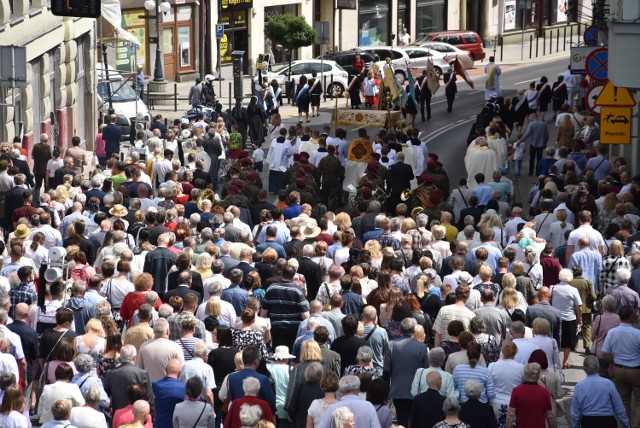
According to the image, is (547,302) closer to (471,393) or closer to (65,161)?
(471,393)

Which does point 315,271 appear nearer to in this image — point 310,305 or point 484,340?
point 310,305

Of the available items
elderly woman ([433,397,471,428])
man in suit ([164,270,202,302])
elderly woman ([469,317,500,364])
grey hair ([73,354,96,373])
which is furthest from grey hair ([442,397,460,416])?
man in suit ([164,270,202,302])

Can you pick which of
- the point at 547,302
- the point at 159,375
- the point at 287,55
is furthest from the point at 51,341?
the point at 287,55

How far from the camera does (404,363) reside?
563 inches

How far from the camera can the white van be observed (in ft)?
121

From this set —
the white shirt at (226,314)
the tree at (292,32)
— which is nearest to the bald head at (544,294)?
the white shirt at (226,314)

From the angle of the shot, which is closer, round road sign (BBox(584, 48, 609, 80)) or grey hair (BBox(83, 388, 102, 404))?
grey hair (BBox(83, 388, 102, 404))

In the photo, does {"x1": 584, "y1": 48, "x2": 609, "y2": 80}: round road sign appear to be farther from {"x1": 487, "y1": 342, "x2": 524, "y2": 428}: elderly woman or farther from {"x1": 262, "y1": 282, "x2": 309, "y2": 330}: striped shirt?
{"x1": 487, "y1": 342, "x2": 524, "y2": 428}: elderly woman

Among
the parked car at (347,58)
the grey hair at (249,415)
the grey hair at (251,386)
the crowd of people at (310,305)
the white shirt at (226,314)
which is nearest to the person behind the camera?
the grey hair at (249,415)

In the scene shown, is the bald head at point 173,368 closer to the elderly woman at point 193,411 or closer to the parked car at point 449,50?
the elderly woman at point 193,411

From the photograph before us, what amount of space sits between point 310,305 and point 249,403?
2817 mm

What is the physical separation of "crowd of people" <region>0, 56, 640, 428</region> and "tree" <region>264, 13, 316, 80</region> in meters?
28.2

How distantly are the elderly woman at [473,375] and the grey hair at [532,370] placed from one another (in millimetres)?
511

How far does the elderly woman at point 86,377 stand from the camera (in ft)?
42.9
